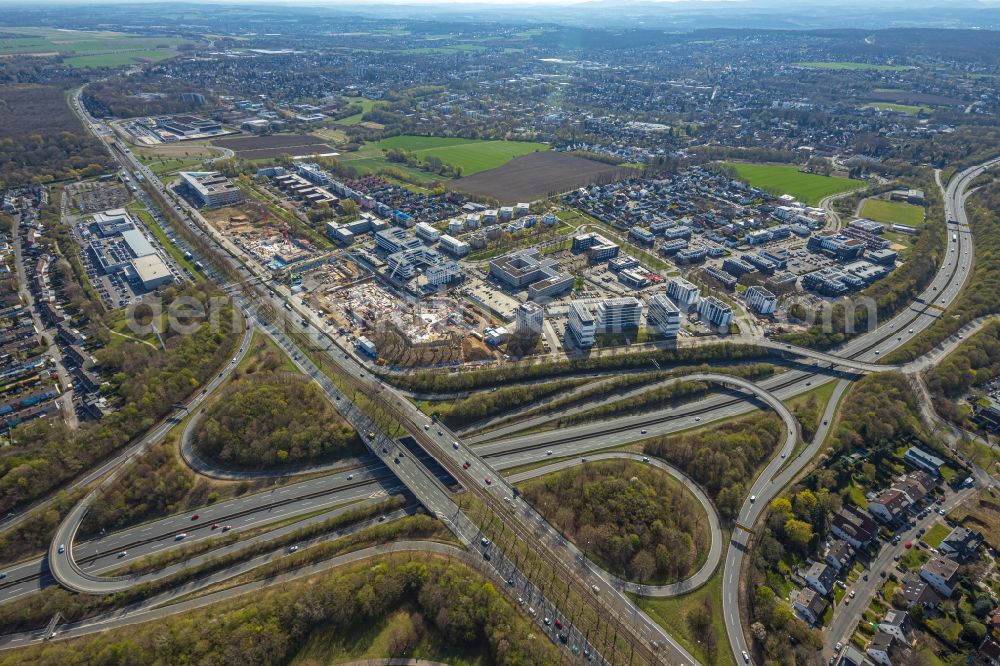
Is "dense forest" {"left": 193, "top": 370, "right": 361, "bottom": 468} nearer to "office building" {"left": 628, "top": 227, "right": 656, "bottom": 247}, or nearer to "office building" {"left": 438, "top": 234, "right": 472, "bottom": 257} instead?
"office building" {"left": 438, "top": 234, "right": 472, "bottom": 257}

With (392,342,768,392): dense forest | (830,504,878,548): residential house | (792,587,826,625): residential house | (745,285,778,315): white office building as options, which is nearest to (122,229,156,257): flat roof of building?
(392,342,768,392): dense forest

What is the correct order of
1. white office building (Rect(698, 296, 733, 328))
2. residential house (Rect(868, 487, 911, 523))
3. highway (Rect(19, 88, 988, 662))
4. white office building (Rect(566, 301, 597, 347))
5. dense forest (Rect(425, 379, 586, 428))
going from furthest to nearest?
white office building (Rect(698, 296, 733, 328))
white office building (Rect(566, 301, 597, 347))
dense forest (Rect(425, 379, 586, 428))
residential house (Rect(868, 487, 911, 523))
highway (Rect(19, 88, 988, 662))

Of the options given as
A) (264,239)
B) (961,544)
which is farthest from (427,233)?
(961,544)

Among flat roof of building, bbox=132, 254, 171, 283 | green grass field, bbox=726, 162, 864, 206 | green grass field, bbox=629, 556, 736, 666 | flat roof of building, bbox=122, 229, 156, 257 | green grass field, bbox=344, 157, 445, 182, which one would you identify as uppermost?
green grass field, bbox=726, 162, 864, 206

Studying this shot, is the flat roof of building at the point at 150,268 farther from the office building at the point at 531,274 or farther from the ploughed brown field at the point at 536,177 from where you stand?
the ploughed brown field at the point at 536,177

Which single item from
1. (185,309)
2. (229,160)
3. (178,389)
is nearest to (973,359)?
(178,389)

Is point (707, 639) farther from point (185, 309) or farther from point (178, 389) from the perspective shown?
point (185, 309)

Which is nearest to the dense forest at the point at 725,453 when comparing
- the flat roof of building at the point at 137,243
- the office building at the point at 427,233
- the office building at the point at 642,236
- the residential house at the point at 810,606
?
the residential house at the point at 810,606
